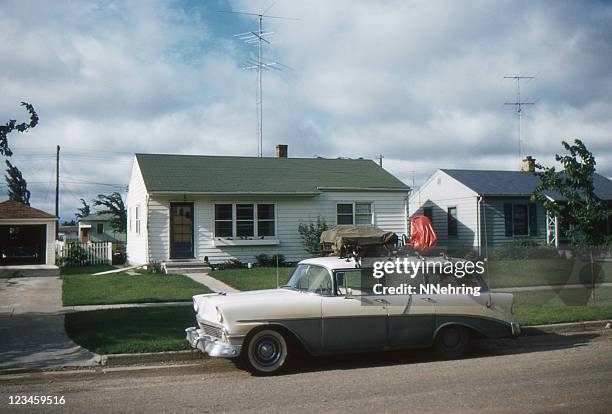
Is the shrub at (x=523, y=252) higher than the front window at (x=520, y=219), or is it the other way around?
the front window at (x=520, y=219)

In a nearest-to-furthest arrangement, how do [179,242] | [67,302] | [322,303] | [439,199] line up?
[322,303], [67,302], [179,242], [439,199]

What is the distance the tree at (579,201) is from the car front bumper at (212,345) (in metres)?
10.2

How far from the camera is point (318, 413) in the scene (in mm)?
6227

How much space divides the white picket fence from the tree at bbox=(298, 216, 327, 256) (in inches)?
348

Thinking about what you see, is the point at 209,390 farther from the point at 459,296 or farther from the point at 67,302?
the point at 67,302

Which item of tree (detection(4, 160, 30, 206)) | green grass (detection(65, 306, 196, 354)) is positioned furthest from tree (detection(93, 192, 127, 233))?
green grass (detection(65, 306, 196, 354))

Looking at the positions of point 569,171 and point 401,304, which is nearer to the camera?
point 401,304

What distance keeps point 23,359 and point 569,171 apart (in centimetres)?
1299

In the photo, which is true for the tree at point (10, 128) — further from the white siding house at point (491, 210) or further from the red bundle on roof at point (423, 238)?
the white siding house at point (491, 210)

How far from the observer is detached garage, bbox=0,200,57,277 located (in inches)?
922

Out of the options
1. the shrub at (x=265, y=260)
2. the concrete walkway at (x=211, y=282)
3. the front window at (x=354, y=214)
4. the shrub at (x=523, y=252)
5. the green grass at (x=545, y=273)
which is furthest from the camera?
the shrub at (x=523, y=252)

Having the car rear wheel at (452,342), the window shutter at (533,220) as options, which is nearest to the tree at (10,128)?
the car rear wheel at (452,342)

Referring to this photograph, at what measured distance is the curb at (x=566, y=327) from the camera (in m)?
11.5

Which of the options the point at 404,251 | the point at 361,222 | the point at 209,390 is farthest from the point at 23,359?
the point at 361,222
